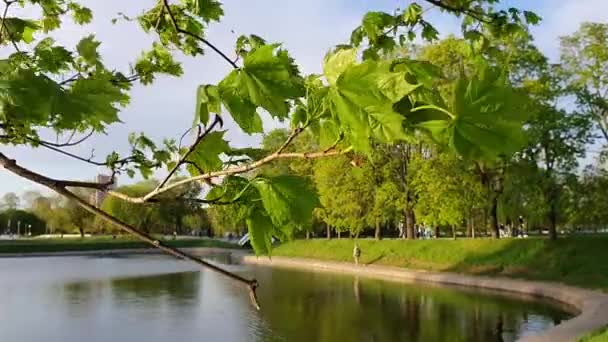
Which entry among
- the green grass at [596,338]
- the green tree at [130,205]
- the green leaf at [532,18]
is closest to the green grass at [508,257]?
the green grass at [596,338]

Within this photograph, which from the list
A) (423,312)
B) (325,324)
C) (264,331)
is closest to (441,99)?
(264,331)

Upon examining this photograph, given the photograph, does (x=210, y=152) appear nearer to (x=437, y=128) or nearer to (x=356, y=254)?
(x=437, y=128)

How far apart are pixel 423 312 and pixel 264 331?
17.5 ft

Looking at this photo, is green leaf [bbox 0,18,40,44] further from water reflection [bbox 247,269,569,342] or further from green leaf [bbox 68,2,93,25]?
water reflection [bbox 247,269,569,342]

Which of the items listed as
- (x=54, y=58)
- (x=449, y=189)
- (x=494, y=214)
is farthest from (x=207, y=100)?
(x=494, y=214)

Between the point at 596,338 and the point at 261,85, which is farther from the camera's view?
the point at 596,338

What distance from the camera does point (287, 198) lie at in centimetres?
121

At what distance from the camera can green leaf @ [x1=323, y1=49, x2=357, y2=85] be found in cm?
98

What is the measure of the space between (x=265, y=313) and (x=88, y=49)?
16381mm

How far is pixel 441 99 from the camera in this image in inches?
40.1

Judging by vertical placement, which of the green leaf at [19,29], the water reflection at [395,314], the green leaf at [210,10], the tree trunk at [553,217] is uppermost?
the green leaf at [210,10]

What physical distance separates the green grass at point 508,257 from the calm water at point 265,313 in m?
3.28

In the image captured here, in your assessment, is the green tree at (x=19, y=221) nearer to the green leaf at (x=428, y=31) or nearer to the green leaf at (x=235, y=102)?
the green leaf at (x=428, y=31)

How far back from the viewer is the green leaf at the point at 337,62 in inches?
38.5
